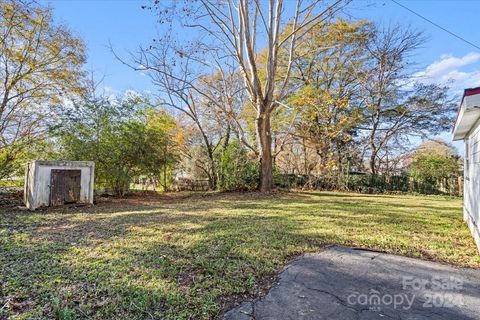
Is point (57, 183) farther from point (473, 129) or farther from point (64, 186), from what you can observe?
point (473, 129)

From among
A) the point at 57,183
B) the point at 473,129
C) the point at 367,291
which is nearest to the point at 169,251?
the point at 367,291

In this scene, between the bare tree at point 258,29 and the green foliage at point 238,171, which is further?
the green foliage at point 238,171

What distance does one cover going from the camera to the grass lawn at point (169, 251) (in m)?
2.02

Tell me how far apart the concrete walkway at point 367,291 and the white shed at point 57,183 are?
5.40 metres

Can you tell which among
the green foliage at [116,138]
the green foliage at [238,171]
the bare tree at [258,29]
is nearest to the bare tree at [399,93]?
the bare tree at [258,29]

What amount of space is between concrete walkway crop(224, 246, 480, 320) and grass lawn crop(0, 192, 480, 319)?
0.69 feet

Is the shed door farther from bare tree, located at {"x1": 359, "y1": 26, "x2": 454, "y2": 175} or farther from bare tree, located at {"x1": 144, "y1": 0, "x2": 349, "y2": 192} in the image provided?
bare tree, located at {"x1": 359, "y1": 26, "x2": 454, "y2": 175}

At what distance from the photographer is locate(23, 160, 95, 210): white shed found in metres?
5.73

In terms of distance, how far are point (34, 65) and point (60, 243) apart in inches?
229

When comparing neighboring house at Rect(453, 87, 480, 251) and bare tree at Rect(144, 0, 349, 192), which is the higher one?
bare tree at Rect(144, 0, 349, 192)

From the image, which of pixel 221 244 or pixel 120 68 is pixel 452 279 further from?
pixel 120 68

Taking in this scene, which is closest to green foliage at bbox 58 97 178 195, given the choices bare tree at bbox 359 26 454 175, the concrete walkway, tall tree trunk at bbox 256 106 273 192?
tall tree trunk at bbox 256 106 273 192

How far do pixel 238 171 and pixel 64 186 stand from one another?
5431 mm

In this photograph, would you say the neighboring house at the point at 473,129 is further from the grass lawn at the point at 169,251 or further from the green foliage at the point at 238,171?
the green foliage at the point at 238,171
